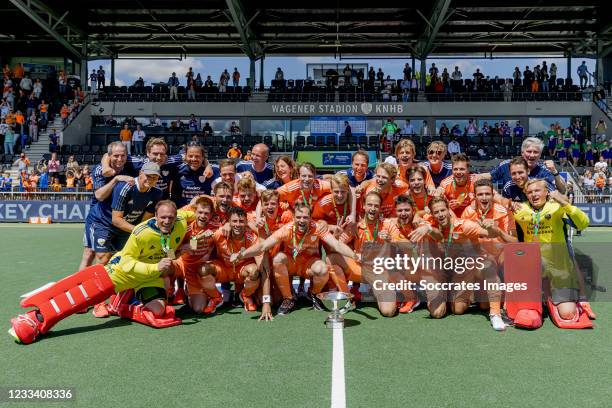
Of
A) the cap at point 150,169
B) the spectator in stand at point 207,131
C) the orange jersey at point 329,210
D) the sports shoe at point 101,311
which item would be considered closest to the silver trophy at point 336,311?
→ the orange jersey at point 329,210

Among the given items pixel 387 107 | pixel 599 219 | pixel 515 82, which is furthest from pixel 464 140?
pixel 599 219

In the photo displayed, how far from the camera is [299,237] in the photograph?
6.00 metres

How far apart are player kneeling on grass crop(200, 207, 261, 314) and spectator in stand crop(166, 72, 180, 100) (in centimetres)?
2562

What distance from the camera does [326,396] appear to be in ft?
11.7

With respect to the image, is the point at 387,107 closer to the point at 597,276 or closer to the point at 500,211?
the point at 597,276

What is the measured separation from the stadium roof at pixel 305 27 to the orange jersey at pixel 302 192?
2021 centimetres

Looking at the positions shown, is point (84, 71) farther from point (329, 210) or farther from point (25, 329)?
point (25, 329)

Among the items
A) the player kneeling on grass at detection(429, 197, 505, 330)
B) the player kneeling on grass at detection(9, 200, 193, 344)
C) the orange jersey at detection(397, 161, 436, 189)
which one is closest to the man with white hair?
the orange jersey at detection(397, 161, 436, 189)

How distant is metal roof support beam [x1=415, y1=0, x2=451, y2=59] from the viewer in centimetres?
2436

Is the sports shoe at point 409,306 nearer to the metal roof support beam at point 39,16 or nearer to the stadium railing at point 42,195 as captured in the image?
the stadium railing at point 42,195

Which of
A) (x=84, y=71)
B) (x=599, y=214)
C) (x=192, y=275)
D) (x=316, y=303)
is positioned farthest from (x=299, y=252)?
(x=84, y=71)

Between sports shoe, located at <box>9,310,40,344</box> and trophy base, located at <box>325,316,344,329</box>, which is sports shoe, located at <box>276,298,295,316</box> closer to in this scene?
trophy base, located at <box>325,316,344,329</box>

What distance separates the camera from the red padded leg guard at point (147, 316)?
211 inches

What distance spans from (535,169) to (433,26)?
2244cm
